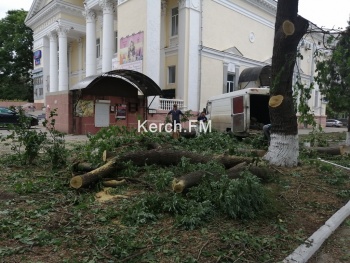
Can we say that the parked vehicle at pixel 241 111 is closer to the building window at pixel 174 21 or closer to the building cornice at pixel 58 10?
the building window at pixel 174 21

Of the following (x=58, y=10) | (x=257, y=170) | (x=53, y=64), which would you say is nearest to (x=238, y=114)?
(x=257, y=170)

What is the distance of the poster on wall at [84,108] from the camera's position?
642 inches

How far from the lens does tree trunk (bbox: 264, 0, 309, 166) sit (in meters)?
6.81

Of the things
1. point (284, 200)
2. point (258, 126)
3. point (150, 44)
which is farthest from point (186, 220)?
point (150, 44)

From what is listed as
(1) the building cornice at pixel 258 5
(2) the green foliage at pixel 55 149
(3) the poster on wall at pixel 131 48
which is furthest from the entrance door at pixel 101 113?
(1) the building cornice at pixel 258 5

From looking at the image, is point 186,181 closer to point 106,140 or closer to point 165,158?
point 165,158

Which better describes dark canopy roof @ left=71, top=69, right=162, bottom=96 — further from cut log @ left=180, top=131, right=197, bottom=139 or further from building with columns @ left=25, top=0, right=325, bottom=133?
cut log @ left=180, top=131, right=197, bottom=139

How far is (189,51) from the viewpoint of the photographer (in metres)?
21.2

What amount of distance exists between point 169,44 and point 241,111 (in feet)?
39.9

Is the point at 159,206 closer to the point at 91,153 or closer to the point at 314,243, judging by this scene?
the point at 314,243

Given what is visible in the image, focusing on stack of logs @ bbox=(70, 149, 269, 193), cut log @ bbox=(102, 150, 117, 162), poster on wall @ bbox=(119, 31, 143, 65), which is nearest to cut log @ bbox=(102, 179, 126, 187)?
stack of logs @ bbox=(70, 149, 269, 193)

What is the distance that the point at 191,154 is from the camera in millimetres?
6664

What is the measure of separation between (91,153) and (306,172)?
465 cm

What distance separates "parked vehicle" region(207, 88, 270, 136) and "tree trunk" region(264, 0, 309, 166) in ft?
17.8
